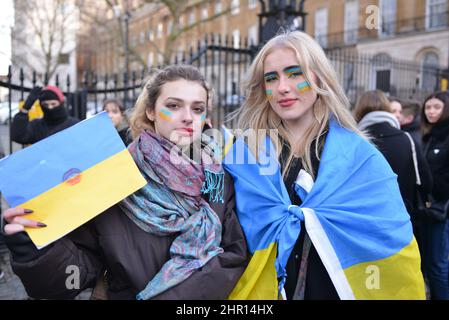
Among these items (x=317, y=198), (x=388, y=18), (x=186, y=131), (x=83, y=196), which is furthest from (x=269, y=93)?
(x=388, y=18)

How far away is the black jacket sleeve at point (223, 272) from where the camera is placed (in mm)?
1597

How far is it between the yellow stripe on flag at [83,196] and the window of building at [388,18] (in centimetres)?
2540

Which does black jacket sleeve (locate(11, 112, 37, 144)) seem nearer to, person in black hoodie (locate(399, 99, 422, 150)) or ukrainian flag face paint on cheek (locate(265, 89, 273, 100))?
ukrainian flag face paint on cheek (locate(265, 89, 273, 100))

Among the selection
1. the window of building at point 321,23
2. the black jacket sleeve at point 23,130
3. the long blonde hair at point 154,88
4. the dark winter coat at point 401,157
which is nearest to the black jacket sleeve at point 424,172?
the dark winter coat at point 401,157

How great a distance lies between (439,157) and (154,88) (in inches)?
137

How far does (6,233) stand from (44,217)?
141mm

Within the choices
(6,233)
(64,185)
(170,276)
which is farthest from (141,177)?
(6,233)

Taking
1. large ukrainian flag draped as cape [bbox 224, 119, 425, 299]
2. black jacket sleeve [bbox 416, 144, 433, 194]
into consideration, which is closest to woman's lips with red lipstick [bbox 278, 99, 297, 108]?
large ukrainian flag draped as cape [bbox 224, 119, 425, 299]

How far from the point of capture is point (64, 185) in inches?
60.5

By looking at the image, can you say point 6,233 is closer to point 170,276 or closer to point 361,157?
point 170,276

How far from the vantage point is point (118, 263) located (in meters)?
1.61

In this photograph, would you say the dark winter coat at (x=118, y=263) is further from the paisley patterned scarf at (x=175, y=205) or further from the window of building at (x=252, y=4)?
the window of building at (x=252, y=4)

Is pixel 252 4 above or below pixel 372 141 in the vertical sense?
above

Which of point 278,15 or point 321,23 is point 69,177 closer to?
point 278,15
